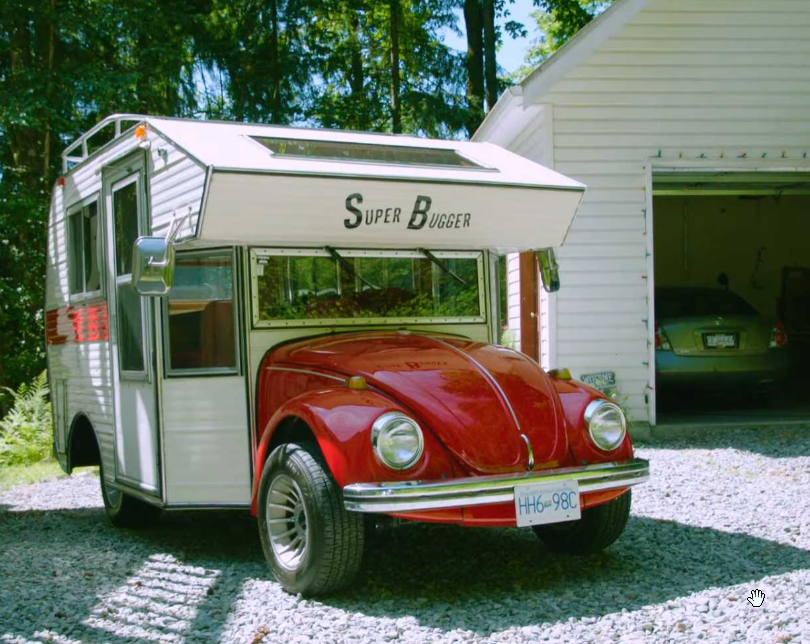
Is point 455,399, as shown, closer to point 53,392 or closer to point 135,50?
point 53,392

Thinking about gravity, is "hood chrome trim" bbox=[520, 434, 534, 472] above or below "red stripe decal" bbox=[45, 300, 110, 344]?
below

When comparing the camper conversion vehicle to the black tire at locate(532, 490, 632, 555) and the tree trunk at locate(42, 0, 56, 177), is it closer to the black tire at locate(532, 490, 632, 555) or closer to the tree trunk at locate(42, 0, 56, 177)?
the black tire at locate(532, 490, 632, 555)

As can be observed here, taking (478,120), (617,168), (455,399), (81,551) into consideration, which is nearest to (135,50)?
(478,120)

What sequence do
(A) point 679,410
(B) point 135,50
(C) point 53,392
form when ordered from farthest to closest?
(B) point 135,50, (A) point 679,410, (C) point 53,392

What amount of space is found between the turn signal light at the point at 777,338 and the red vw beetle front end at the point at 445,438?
19.7ft

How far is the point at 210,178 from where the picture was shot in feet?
14.8

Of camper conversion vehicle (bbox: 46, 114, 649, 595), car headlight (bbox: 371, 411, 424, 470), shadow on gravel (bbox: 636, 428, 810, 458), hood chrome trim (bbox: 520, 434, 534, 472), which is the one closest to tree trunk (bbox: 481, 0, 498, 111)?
shadow on gravel (bbox: 636, 428, 810, 458)

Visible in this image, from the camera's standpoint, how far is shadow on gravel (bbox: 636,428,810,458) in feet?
28.3

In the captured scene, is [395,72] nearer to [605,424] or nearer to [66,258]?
[66,258]

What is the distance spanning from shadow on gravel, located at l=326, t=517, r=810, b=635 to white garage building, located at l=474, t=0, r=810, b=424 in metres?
3.91

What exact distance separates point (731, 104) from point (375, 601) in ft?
24.7

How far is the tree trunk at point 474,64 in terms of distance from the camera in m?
21.5

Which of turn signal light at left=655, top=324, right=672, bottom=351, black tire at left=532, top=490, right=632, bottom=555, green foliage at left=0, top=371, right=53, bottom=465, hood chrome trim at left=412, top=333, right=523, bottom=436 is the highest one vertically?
hood chrome trim at left=412, top=333, right=523, bottom=436

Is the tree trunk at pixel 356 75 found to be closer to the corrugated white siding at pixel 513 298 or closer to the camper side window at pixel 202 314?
the corrugated white siding at pixel 513 298
